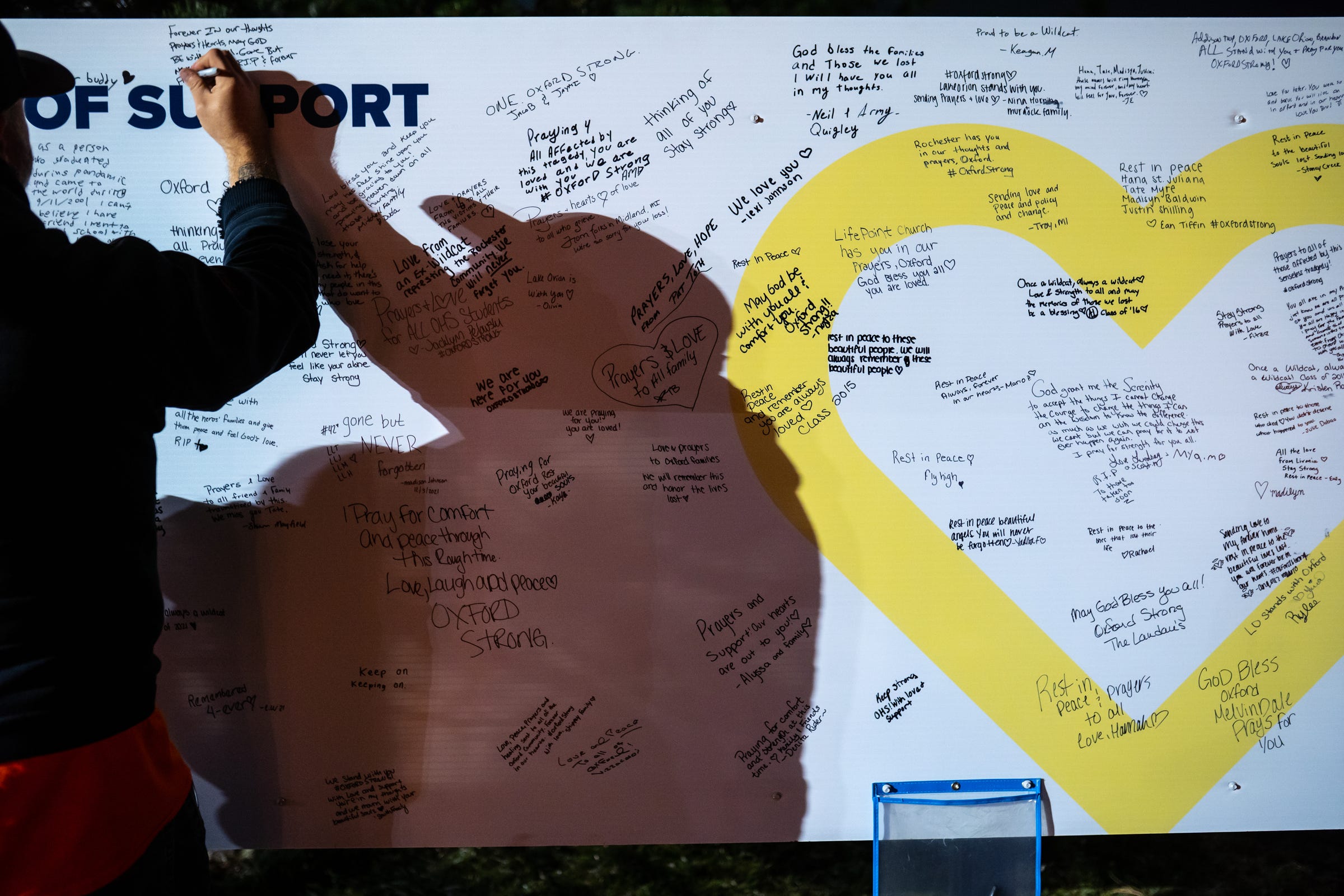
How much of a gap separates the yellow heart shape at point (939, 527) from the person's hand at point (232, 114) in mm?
978

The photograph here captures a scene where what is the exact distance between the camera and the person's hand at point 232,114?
1467 millimetres

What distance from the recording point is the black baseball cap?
3.43 feet

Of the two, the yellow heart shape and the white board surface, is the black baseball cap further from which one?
the yellow heart shape

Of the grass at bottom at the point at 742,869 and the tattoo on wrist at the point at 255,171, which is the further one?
the grass at bottom at the point at 742,869

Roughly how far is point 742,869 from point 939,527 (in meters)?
1.11

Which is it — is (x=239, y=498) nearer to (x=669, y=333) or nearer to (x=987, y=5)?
(x=669, y=333)

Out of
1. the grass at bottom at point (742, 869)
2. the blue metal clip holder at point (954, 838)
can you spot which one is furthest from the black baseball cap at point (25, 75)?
the blue metal clip holder at point (954, 838)

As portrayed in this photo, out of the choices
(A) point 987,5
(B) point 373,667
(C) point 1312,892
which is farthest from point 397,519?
(C) point 1312,892

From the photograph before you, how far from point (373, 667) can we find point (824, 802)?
1.01m

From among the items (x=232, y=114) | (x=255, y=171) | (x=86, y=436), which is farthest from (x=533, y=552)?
(x=232, y=114)

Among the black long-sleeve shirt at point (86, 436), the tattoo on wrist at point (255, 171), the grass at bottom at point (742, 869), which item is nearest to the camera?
the black long-sleeve shirt at point (86, 436)

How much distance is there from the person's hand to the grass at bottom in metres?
1.68
